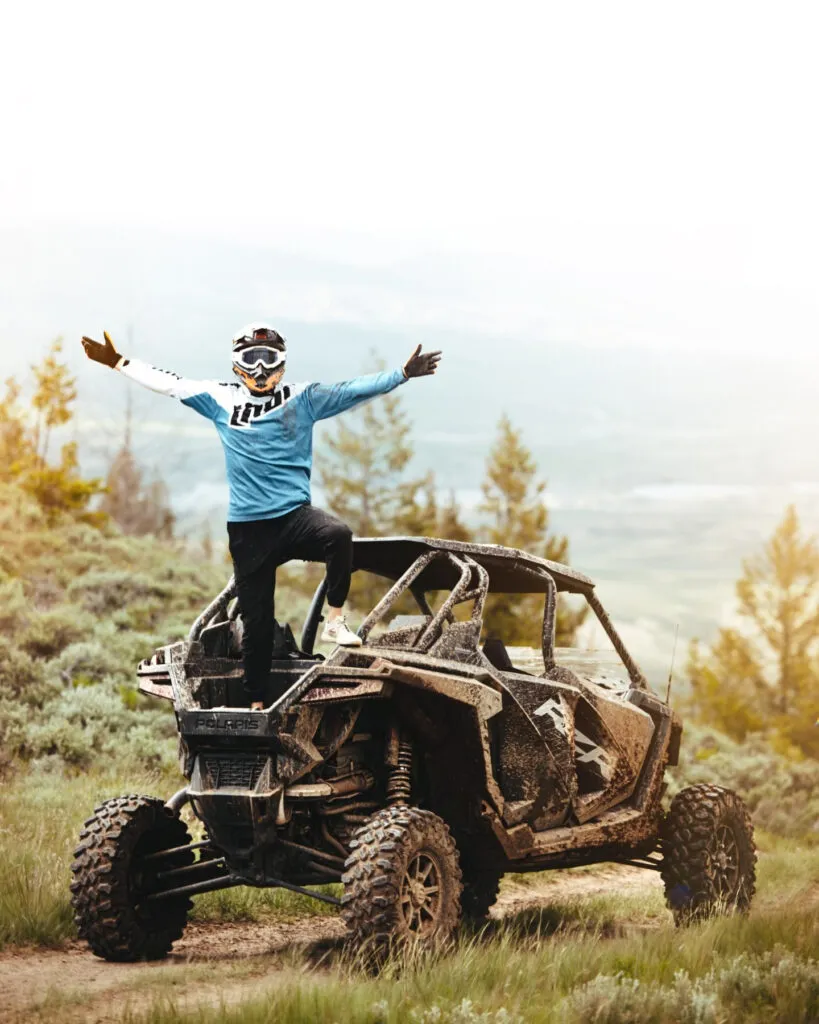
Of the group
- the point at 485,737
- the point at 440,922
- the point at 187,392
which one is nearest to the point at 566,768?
the point at 485,737

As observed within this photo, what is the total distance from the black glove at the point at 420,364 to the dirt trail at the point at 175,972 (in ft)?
11.1

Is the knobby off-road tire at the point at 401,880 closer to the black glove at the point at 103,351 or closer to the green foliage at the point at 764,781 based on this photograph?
the black glove at the point at 103,351

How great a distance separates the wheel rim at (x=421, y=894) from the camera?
7637 millimetres

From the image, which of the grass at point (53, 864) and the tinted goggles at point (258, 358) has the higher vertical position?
the tinted goggles at point (258, 358)

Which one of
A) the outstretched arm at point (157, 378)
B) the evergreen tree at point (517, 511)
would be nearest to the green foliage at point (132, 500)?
the evergreen tree at point (517, 511)

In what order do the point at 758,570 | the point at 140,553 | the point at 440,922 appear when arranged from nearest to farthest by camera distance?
the point at 440,922, the point at 140,553, the point at 758,570

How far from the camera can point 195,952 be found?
9078mm

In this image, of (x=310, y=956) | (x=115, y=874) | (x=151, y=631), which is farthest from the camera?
(x=151, y=631)

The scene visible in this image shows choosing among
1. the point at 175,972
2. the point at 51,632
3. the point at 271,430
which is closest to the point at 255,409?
the point at 271,430

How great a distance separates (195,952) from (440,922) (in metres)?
2.02

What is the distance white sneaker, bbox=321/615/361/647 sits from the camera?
26.2 ft

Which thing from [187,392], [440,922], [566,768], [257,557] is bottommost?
[440,922]

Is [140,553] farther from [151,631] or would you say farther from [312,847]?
[312,847]

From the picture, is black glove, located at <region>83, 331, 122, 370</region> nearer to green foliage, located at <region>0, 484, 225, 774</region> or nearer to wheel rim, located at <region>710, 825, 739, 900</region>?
wheel rim, located at <region>710, 825, 739, 900</region>
